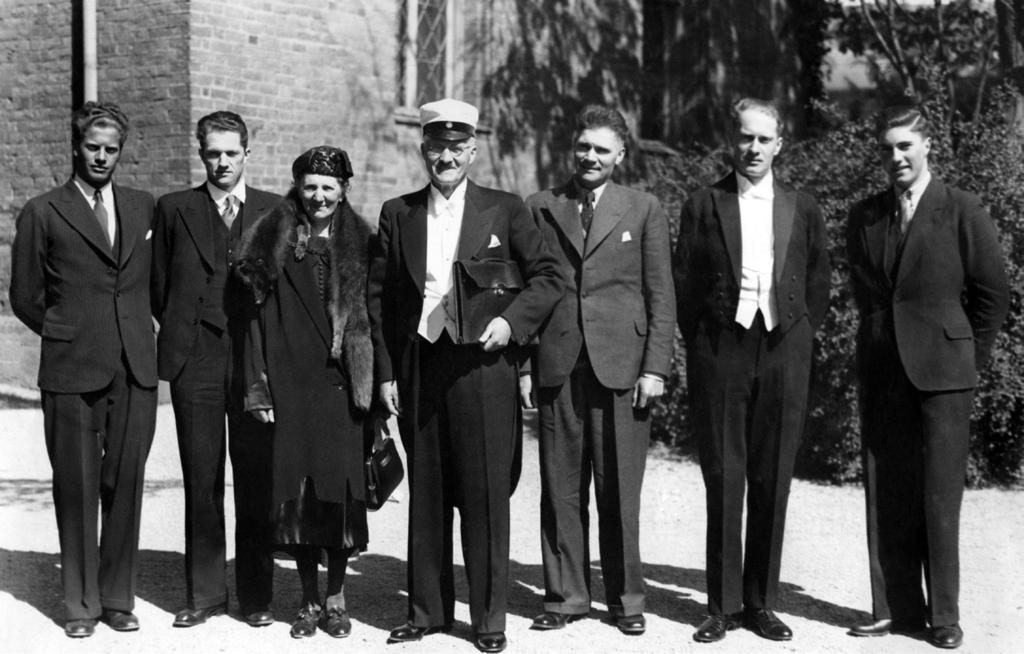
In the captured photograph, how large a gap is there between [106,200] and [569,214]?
204 cm

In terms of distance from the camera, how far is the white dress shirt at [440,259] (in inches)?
213

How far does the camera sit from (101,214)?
18.4ft

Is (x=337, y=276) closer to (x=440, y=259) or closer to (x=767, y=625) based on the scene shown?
(x=440, y=259)

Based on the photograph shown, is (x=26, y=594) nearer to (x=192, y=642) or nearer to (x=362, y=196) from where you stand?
(x=192, y=642)

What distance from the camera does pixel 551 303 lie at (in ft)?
18.0

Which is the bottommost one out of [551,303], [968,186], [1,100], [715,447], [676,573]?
[676,573]

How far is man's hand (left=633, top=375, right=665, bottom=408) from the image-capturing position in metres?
5.70

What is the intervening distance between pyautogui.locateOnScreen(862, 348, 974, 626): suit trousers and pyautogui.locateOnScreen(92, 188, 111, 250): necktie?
134 inches

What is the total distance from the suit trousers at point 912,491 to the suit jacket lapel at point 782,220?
2.11ft

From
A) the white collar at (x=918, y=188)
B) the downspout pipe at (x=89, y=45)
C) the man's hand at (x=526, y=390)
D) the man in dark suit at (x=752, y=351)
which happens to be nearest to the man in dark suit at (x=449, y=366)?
the man's hand at (x=526, y=390)

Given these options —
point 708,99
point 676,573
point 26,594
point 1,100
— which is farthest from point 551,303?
point 708,99

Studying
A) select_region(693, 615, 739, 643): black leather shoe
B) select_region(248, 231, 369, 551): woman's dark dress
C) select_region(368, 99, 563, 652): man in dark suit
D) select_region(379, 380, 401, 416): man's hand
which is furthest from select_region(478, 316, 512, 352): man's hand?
select_region(693, 615, 739, 643): black leather shoe

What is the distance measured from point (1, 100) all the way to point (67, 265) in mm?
8215

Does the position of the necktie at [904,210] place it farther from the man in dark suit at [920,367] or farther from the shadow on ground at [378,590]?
the shadow on ground at [378,590]
